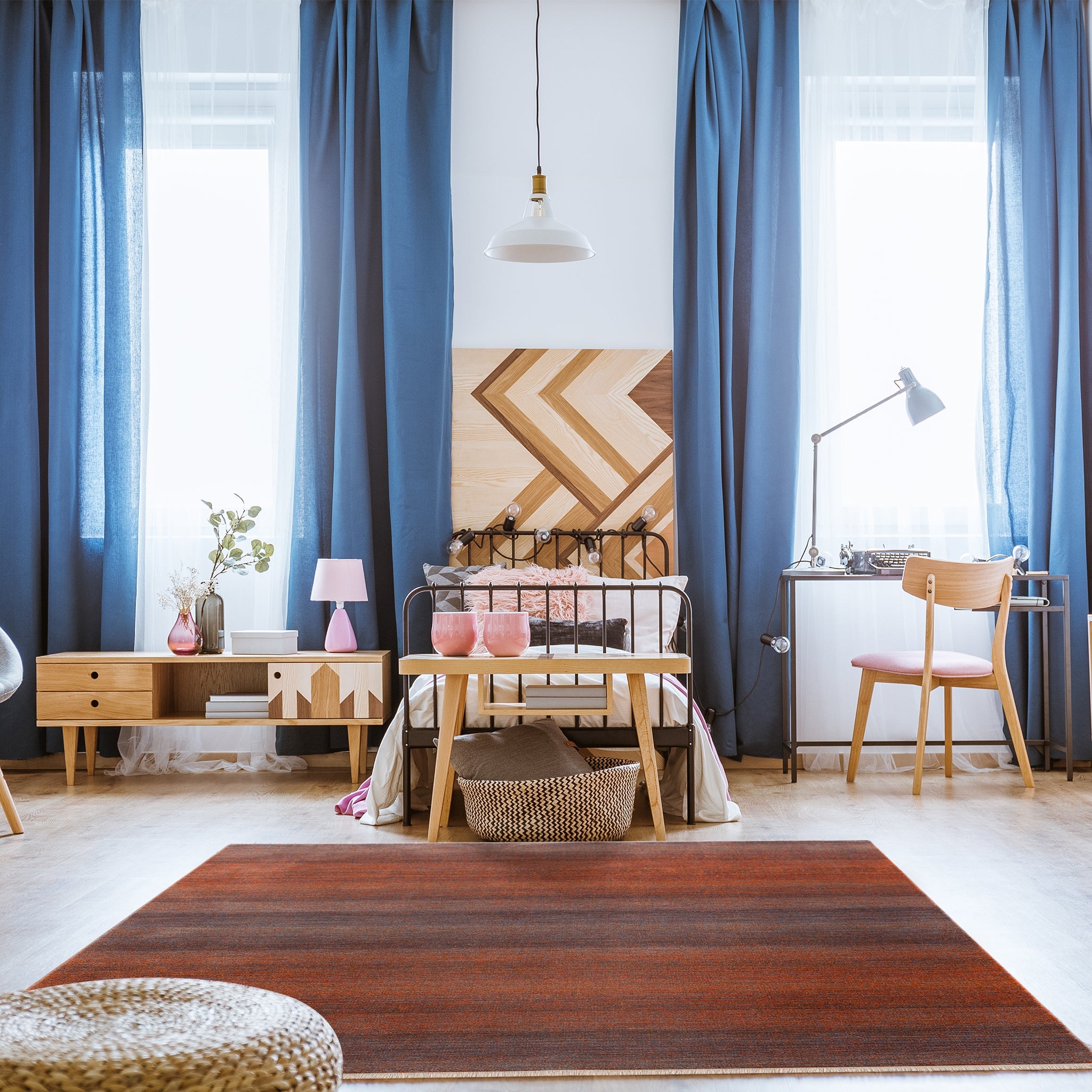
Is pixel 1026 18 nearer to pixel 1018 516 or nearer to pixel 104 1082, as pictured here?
pixel 1018 516

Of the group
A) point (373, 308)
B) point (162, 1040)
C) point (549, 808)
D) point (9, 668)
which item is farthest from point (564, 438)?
point (162, 1040)

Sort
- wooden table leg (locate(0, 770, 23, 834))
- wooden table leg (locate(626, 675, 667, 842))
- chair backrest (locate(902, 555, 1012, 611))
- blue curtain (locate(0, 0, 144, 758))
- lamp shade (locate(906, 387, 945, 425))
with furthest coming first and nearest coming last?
blue curtain (locate(0, 0, 144, 758)) < lamp shade (locate(906, 387, 945, 425)) < chair backrest (locate(902, 555, 1012, 611)) < wooden table leg (locate(0, 770, 23, 834)) < wooden table leg (locate(626, 675, 667, 842))

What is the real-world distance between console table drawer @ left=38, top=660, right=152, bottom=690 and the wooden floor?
0.38m

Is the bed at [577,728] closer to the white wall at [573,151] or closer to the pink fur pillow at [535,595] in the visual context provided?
the pink fur pillow at [535,595]

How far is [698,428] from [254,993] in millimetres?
3279

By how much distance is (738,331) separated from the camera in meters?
4.29

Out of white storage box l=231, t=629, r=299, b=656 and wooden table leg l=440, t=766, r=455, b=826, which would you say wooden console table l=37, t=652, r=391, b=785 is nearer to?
white storage box l=231, t=629, r=299, b=656

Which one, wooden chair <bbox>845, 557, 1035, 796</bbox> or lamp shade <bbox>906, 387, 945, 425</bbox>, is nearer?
wooden chair <bbox>845, 557, 1035, 796</bbox>

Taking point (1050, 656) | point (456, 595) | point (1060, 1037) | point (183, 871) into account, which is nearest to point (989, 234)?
point (1050, 656)

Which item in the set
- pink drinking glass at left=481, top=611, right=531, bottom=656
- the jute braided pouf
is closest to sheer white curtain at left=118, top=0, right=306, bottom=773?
pink drinking glass at left=481, top=611, right=531, bottom=656

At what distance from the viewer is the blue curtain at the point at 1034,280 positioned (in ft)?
13.7

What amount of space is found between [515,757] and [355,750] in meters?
1.04

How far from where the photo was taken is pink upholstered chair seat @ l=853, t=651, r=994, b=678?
11.9ft

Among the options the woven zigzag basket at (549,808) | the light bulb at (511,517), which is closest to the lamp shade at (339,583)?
the light bulb at (511,517)
